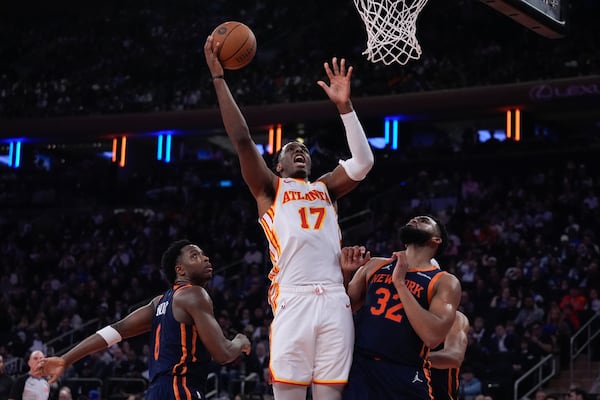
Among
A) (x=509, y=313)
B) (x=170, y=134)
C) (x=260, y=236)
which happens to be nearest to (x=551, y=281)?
(x=509, y=313)

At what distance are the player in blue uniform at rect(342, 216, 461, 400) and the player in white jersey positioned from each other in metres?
0.10

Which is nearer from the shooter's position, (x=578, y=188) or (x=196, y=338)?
(x=196, y=338)

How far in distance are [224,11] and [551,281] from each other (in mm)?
15208

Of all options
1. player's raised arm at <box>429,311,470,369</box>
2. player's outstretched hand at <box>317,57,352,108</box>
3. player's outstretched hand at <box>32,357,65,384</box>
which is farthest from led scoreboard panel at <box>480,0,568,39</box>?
player's outstretched hand at <box>32,357,65,384</box>

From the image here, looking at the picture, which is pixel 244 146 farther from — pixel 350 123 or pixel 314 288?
pixel 314 288

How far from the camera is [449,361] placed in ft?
17.5

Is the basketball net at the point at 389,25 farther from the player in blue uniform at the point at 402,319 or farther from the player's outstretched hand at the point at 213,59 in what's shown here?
the player in blue uniform at the point at 402,319

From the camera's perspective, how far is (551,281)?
1481 centimetres

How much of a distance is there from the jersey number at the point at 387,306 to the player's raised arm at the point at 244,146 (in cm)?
81

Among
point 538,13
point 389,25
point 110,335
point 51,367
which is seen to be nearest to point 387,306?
point 110,335

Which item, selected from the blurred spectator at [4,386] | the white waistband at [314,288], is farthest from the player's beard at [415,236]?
the blurred spectator at [4,386]

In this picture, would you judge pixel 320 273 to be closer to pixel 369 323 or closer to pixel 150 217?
pixel 369 323

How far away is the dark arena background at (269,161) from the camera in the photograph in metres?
14.5

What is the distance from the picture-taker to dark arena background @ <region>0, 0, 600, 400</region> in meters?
14.5
